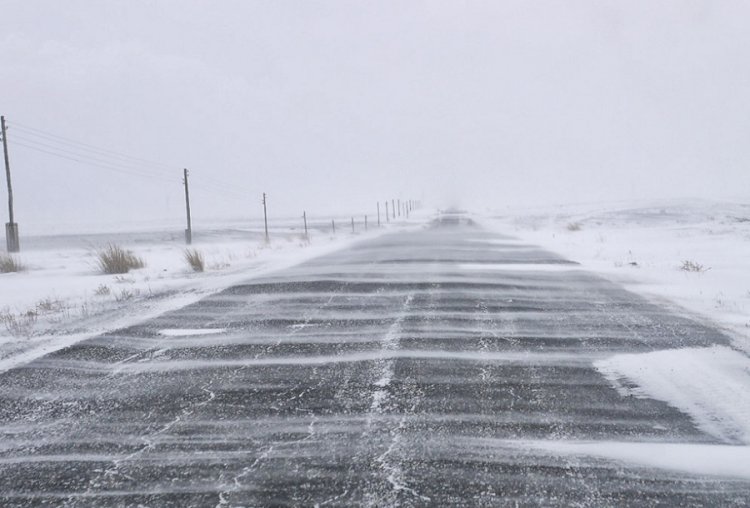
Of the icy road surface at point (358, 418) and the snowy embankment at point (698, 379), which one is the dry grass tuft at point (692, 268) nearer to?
the snowy embankment at point (698, 379)

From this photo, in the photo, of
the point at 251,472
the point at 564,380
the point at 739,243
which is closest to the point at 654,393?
the point at 564,380

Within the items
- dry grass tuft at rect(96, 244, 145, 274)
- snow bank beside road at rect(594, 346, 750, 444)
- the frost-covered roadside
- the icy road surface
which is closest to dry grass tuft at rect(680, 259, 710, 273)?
the frost-covered roadside

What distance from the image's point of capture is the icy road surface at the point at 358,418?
2551 mm

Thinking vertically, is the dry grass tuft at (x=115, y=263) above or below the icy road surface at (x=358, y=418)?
above

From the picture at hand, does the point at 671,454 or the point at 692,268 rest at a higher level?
the point at 671,454

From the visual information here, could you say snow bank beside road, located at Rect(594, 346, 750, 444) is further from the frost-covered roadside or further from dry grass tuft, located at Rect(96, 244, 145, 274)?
dry grass tuft, located at Rect(96, 244, 145, 274)

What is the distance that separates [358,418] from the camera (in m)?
3.36

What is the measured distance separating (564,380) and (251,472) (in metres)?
2.43

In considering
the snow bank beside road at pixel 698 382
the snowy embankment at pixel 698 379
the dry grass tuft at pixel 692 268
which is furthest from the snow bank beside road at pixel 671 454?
the dry grass tuft at pixel 692 268

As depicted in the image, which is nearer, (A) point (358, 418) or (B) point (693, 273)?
(A) point (358, 418)

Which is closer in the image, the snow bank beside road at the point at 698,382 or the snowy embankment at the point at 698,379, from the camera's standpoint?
the snowy embankment at the point at 698,379

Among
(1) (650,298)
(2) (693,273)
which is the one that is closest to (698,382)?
(1) (650,298)

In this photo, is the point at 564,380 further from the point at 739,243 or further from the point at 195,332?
the point at 739,243

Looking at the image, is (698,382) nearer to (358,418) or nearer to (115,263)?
(358,418)
